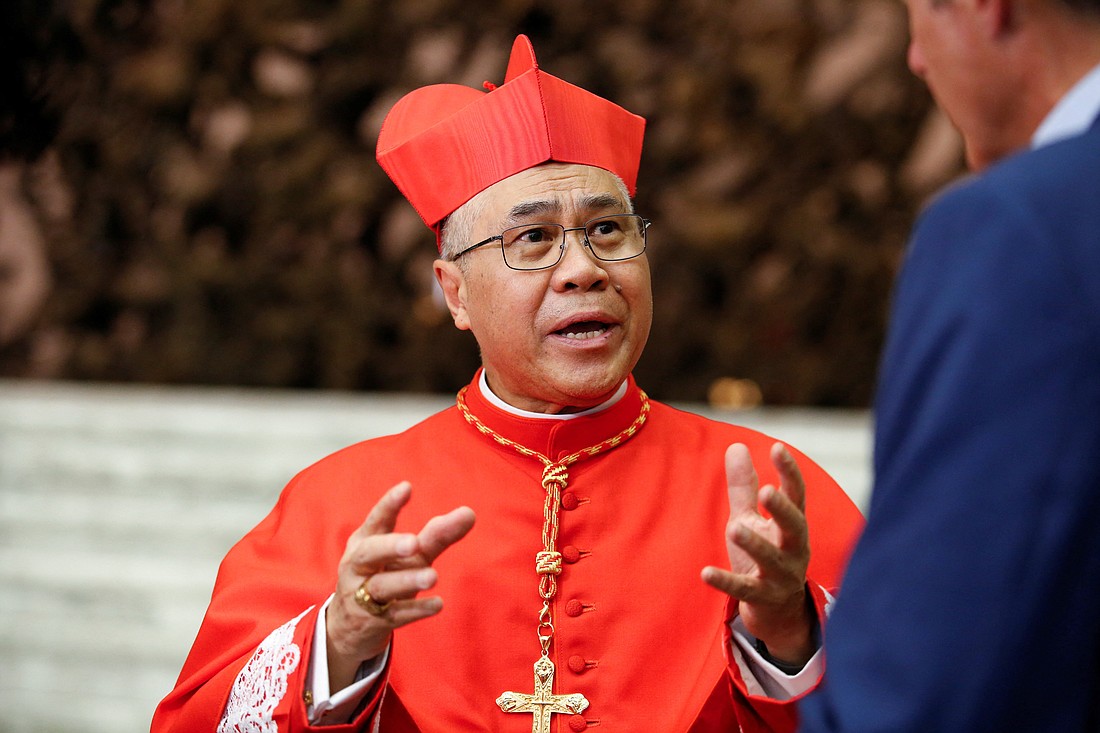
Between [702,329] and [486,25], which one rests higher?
[486,25]

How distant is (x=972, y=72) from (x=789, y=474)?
2.25 ft

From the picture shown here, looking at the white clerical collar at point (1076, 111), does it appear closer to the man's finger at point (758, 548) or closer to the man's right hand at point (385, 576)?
the man's finger at point (758, 548)

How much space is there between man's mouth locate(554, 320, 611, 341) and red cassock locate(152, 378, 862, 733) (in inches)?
7.8

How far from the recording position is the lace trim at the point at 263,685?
6.88ft

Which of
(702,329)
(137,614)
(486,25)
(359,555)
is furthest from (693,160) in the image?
(359,555)

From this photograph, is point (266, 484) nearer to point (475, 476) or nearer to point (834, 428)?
point (834, 428)

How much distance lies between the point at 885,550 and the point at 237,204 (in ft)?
18.2

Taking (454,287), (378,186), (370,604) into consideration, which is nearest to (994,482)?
(370,604)

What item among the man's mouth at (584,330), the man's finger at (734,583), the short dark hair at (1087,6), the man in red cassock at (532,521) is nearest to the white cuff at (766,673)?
the man in red cassock at (532,521)

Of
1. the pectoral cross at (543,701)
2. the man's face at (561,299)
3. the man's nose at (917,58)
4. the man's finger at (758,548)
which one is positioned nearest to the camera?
the man's nose at (917,58)

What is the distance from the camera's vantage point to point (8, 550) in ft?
17.8

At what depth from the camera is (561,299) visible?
2.46 meters

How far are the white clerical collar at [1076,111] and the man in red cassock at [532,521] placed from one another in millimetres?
930

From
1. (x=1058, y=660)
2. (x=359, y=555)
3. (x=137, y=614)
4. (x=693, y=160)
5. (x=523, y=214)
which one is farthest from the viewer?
(x=693, y=160)
